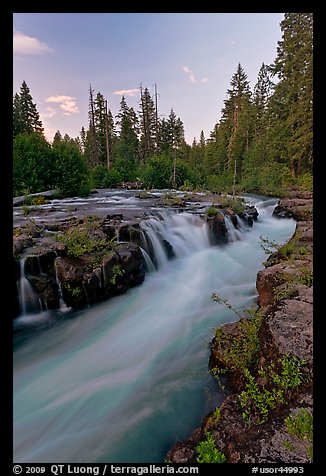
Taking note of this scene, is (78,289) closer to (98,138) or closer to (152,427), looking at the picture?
(152,427)

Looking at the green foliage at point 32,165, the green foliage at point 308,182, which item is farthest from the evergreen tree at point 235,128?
the green foliage at point 308,182

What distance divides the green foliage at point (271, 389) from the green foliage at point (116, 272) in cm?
369

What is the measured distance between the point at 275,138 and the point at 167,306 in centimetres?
1590

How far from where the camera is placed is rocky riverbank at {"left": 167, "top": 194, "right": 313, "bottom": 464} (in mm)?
1861

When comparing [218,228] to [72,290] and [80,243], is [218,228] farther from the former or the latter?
[72,290]

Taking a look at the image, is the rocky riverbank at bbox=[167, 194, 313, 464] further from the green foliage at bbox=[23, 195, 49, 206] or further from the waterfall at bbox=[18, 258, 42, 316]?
the green foliage at bbox=[23, 195, 49, 206]

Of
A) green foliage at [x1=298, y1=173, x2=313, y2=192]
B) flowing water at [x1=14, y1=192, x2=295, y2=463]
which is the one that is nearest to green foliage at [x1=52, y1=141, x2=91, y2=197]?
flowing water at [x1=14, y1=192, x2=295, y2=463]

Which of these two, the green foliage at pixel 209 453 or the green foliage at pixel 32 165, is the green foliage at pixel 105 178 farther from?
the green foliage at pixel 209 453

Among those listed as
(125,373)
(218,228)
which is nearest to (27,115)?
(218,228)

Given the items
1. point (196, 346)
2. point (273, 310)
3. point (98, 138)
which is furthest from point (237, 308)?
point (98, 138)

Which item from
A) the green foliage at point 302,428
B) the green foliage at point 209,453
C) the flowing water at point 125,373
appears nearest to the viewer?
the green foliage at point 302,428

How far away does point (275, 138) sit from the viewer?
1673 centimetres

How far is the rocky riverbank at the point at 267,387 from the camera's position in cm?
186

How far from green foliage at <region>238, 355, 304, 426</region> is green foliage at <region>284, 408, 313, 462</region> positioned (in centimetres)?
25
